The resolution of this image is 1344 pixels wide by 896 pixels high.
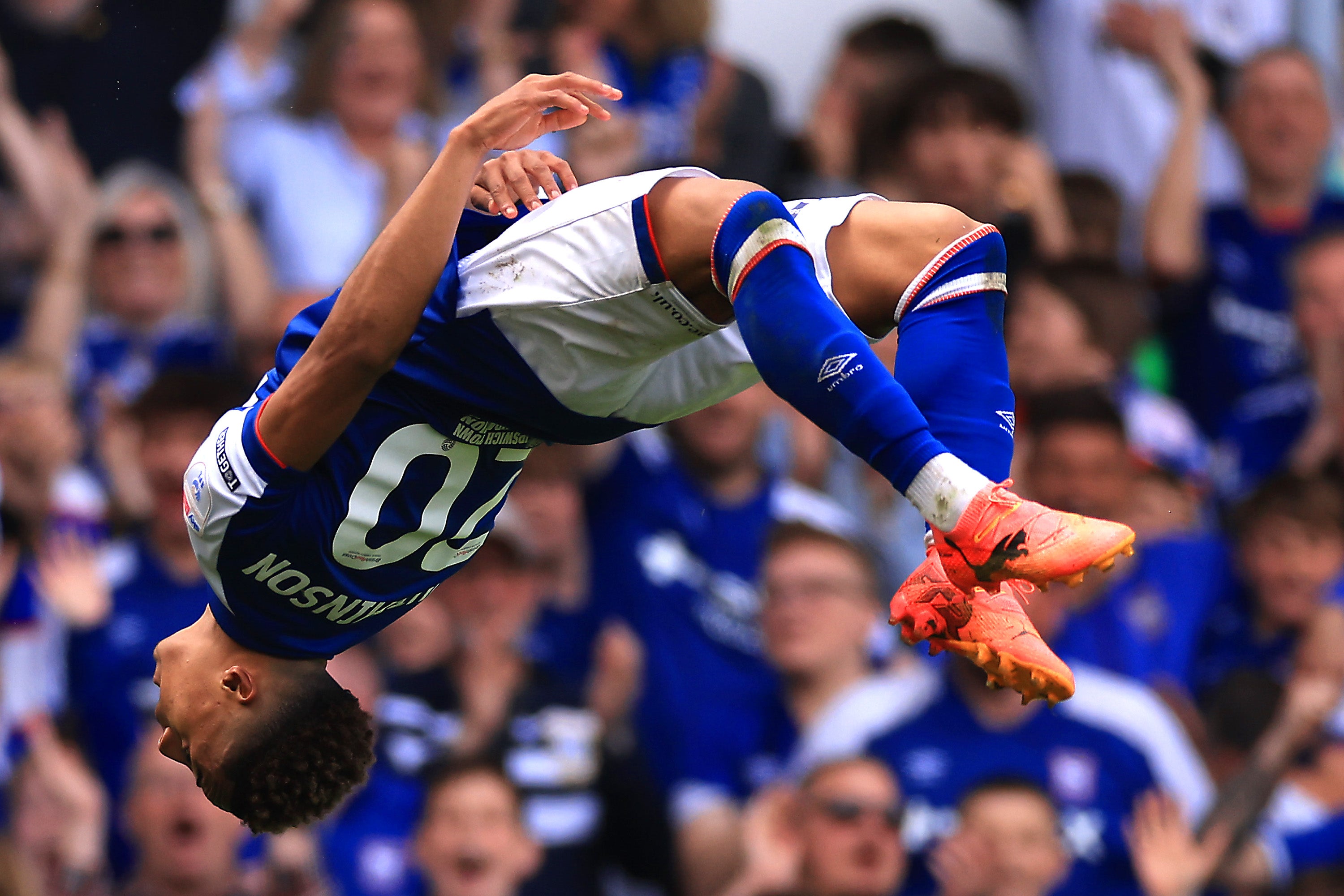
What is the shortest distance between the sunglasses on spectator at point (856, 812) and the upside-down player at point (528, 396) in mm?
2386

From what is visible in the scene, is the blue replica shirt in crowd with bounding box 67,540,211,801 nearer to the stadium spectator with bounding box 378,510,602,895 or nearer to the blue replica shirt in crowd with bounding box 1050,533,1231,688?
the stadium spectator with bounding box 378,510,602,895

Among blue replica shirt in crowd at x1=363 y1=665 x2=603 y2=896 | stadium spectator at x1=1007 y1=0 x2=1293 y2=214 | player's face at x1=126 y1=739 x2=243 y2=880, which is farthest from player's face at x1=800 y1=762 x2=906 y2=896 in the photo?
stadium spectator at x1=1007 y1=0 x2=1293 y2=214

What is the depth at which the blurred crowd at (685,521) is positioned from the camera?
20.3ft

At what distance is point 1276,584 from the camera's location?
710 cm

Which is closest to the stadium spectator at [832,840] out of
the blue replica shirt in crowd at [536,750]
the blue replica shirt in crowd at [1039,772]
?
the blue replica shirt in crowd at [1039,772]

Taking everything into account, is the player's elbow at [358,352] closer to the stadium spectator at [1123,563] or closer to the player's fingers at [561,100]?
the player's fingers at [561,100]

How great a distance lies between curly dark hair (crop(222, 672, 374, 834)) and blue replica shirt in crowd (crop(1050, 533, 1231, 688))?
332cm

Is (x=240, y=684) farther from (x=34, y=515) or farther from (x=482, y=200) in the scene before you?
(x=34, y=515)

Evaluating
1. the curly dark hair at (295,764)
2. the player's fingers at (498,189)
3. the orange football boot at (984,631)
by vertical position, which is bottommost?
the curly dark hair at (295,764)

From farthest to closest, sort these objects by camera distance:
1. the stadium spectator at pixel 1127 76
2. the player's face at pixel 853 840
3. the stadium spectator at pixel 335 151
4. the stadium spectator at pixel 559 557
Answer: the stadium spectator at pixel 1127 76
the stadium spectator at pixel 335 151
the stadium spectator at pixel 559 557
the player's face at pixel 853 840

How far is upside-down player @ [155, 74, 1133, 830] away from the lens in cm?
332

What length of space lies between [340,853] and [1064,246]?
390 centimetres

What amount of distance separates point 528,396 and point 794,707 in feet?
9.98

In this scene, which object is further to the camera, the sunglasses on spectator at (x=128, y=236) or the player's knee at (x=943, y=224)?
the sunglasses on spectator at (x=128, y=236)
